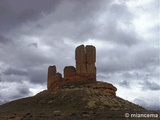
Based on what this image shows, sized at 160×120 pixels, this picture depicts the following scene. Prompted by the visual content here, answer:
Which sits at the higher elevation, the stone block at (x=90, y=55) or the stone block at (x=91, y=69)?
the stone block at (x=90, y=55)

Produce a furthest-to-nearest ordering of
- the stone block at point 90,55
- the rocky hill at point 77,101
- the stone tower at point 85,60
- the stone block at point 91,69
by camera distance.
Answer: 1. the stone block at point 90,55
2. the stone block at point 91,69
3. the stone tower at point 85,60
4. the rocky hill at point 77,101

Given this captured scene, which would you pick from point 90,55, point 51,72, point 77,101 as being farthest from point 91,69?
point 77,101

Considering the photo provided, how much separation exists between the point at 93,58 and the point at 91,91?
14935mm

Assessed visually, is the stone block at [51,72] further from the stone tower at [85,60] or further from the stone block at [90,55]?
the stone block at [90,55]

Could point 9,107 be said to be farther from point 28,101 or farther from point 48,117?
point 48,117

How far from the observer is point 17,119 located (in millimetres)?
59625

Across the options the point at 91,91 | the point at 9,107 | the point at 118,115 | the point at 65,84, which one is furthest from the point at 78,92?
the point at 118,115

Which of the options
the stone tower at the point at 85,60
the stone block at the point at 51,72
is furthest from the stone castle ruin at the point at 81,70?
the stone block at the point at 51,72

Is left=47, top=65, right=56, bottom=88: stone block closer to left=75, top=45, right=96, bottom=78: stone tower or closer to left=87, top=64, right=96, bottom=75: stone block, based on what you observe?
left=75, top=45, right=96, bottom=78: stone tower

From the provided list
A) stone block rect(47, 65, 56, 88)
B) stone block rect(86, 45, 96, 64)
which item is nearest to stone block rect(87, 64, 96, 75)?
stone block rect(86, 45, 96, 64)

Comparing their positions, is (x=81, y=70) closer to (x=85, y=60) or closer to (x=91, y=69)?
(x=91, y=69)

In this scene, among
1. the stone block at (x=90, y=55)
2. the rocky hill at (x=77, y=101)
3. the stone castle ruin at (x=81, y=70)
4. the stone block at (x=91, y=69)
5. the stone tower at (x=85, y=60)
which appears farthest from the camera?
the stone block at (x=90, y=55)

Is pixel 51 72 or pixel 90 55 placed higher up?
pixel 90 55

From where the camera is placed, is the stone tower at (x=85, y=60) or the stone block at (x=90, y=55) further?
the stone block at (x=90, y=55)
